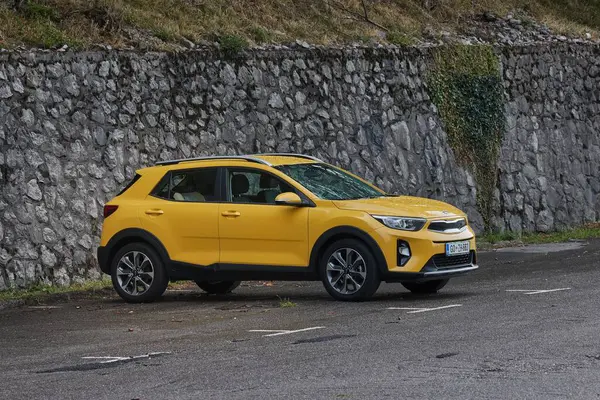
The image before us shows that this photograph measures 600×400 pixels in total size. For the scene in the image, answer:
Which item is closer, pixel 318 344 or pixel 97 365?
pixel 97 365

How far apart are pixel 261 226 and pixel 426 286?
1992mm

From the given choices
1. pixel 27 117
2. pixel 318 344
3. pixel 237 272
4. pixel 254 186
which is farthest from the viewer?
pixel 27 117

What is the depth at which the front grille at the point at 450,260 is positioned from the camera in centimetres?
1433

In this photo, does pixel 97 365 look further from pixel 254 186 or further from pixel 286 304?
pixel 254 186

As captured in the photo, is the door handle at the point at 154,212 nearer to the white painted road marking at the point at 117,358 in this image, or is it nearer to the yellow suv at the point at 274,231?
the yellow suv at the point at 274,231

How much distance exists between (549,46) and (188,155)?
9.68m

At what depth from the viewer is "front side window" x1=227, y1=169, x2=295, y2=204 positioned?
15.0 meters

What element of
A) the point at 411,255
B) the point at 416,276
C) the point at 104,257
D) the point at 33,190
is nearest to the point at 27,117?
the point at 33,190

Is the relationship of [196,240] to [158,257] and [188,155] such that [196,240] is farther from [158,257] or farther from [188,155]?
[188,155]

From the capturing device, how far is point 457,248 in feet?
47.8

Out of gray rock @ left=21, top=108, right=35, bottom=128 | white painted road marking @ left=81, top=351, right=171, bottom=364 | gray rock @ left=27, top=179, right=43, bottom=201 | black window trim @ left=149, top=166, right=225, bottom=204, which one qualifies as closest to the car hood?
black window trim @ left=149, top=166, right=225, bottom=204

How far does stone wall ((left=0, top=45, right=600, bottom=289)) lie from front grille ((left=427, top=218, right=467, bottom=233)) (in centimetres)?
563

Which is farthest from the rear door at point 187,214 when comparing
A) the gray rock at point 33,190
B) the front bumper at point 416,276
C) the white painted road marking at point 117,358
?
the white painted road marking at point 117,358

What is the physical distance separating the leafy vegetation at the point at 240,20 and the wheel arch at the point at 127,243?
4186mm
